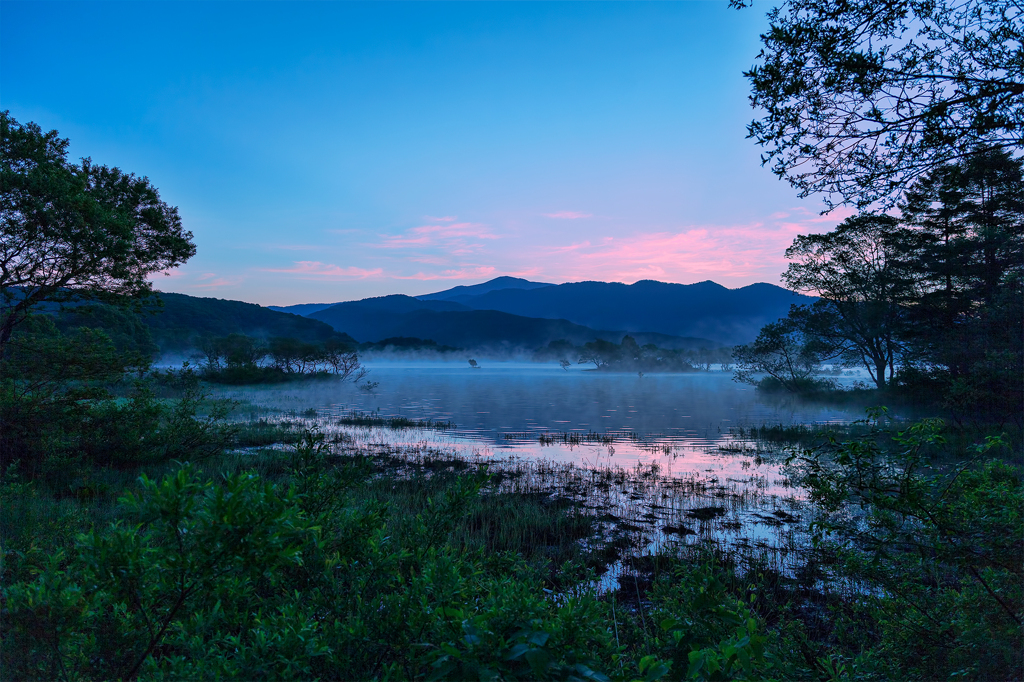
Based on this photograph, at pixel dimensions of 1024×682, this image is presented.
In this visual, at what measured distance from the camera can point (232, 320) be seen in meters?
148

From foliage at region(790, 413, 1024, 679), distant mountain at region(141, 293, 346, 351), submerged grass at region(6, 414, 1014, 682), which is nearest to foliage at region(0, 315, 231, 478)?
submerged grass at region(6, 414, 1014, 682)

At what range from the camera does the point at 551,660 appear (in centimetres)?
236

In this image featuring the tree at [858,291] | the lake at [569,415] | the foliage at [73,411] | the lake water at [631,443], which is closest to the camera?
the foliage at [73,411]

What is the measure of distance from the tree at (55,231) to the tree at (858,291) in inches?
1480

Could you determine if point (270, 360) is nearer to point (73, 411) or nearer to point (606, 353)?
point (73, 411)

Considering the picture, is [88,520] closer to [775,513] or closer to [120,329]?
[775,513]

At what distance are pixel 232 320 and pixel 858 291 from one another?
161 meters

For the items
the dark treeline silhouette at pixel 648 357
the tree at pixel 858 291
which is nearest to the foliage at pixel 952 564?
the tree at pixel 858 291

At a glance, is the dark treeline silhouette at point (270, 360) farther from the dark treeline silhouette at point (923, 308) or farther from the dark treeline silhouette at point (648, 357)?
the dark treeline silhouette at point (648, 357)

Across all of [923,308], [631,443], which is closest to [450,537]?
[631,443]

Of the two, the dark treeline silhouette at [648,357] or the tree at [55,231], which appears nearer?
the tree at [55,231]

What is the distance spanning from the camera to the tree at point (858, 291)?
3084 centimetres

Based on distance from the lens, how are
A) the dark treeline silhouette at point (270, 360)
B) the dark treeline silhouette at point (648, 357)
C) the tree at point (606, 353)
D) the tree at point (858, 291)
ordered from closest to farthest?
the tree at point (858, 291), the dark treeline silhouette at point (270, 360), the dark treeline silhouette at point (648, 357), the tree at point (606, 353)

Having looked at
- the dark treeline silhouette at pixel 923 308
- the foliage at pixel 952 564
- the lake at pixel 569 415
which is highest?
the dark treeline silhouette at pixel 923 308
